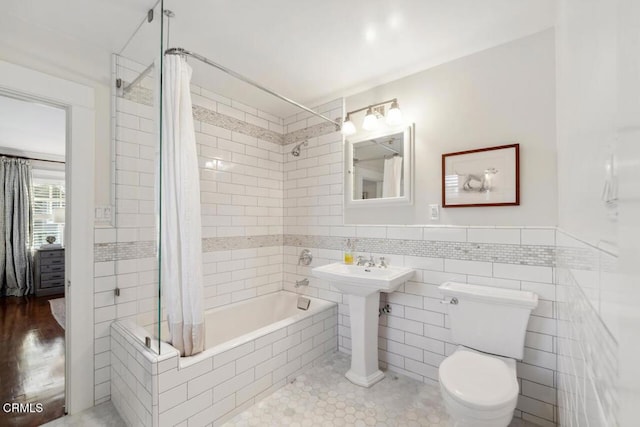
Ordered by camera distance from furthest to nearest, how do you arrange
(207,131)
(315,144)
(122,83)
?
(315,144) → (207,131) → (122,83)

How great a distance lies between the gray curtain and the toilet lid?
247 inches

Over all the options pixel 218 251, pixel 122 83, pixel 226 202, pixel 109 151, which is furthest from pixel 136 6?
pixel 218 251

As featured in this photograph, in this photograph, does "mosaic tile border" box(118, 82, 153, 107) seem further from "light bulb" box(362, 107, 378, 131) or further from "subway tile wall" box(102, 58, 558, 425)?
"light bulb" box(362, 107, 378, 131)

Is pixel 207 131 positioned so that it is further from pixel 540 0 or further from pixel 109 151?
pixel 540 0

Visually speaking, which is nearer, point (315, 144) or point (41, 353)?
point (41, 353)

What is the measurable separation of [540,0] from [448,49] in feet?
1.80

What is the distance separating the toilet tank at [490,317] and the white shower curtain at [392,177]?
863 mm

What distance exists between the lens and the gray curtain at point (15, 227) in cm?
443

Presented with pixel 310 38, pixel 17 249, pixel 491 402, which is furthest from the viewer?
pixel 17 249

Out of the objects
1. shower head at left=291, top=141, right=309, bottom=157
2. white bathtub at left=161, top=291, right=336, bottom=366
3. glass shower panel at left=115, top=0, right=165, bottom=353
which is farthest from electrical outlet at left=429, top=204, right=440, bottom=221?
glass shower panel at left=115, top=0, right=165, bottom=353

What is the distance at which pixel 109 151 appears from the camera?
2.06 m

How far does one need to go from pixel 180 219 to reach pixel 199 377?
0.95 meters

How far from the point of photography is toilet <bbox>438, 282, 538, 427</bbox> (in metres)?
1.30

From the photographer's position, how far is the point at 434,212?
2.15 metres
